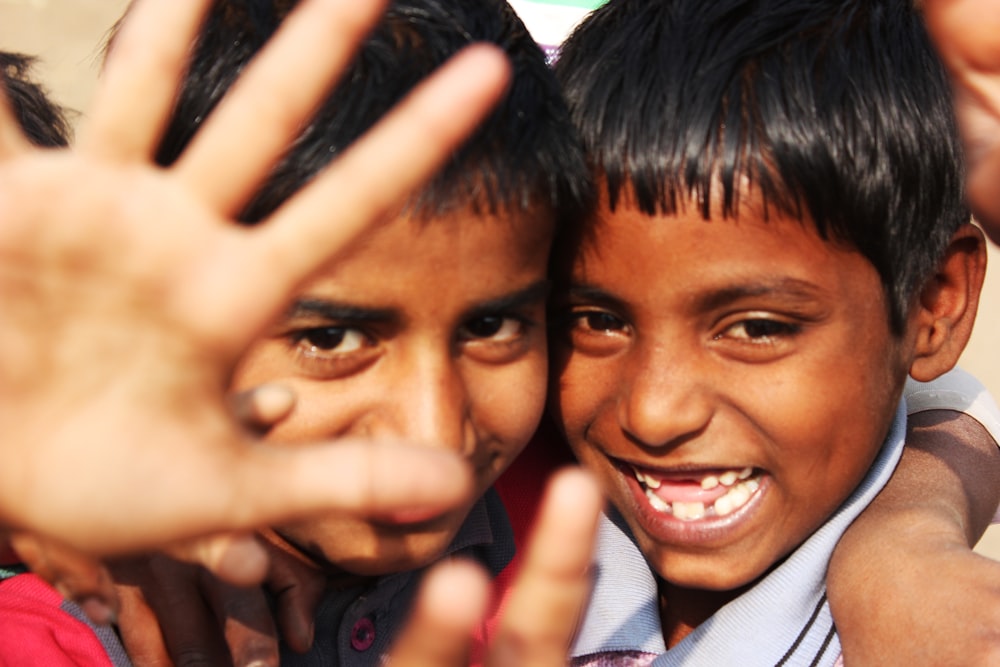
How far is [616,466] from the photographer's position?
1.62m

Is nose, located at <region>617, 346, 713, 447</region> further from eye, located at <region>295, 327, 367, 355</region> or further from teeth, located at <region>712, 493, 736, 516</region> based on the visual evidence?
eye, located at <region>295, 327, 367, 355</region>

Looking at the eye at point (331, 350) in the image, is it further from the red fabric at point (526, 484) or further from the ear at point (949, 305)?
the ear at point (949, 305)

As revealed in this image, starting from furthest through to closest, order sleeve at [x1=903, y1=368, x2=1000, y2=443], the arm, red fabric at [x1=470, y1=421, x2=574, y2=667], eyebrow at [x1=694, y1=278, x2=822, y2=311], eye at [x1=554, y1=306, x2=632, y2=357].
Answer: sleeve at [x1=903, y1=368, x2=1000, y2=443] → red fabric at [x1=470, y1=421, x2=574, y2=667] → eye at [x1=554, y1=306, x2=632, y2=357] → eyebrow at [x1=694, y1=278, x2=822, y2=311] → the arm

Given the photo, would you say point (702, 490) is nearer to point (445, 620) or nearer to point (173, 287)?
point (445, 620)

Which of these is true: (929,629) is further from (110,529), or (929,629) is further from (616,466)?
(110,529)

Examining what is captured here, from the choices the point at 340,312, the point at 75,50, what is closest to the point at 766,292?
the point at 340,312

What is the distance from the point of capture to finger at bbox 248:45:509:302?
2.67ft

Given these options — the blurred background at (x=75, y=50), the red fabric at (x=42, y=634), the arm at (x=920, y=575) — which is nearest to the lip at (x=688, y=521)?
the arm at (x=920, y=575)

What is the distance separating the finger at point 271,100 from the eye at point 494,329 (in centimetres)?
55

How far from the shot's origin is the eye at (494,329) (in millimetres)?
1367

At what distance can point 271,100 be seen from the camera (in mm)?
827

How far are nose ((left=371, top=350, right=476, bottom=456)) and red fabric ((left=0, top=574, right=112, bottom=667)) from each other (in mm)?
434

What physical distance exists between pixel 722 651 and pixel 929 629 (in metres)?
0.37

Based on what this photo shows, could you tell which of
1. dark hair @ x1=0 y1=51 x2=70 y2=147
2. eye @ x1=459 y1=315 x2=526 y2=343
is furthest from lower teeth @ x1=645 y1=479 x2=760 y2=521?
dark hair @ x1=0 y1=51 x2=70 y2=147
